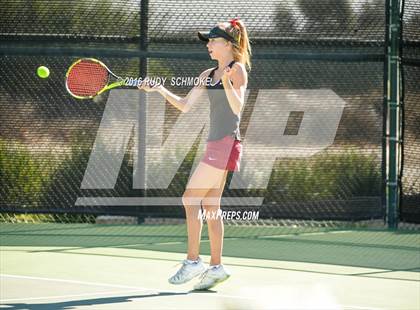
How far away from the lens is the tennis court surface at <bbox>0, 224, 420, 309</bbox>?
6.68m

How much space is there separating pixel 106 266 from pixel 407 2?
4394 millimetres

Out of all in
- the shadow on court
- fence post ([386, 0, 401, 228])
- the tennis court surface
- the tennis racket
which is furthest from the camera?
fence post ([386, 0, 401, 228])

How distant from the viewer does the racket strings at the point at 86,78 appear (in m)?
8.08

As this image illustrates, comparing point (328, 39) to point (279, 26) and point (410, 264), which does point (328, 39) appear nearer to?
point (279, 26)

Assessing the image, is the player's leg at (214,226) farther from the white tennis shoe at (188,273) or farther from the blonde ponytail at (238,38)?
the blonde ponytail at (238,38)

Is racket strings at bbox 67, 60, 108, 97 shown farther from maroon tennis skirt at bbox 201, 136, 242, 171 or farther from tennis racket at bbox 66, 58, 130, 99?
maroon tennis skirt at bbox 201, 136, 242, 171

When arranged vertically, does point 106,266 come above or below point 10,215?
below

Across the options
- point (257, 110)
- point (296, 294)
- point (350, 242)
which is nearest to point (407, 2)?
point (257, 110)

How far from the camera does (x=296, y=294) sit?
6.95 m

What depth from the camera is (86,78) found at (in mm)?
8156

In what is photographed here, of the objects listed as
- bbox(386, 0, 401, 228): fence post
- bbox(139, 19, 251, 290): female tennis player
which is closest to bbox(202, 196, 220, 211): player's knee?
bbox(139, 19, 251, 290): female tennis player

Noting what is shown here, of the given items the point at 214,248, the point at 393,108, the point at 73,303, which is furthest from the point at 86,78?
the point at 393,108

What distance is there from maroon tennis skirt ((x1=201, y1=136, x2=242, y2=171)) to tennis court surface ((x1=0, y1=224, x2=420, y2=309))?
89 centimetres
